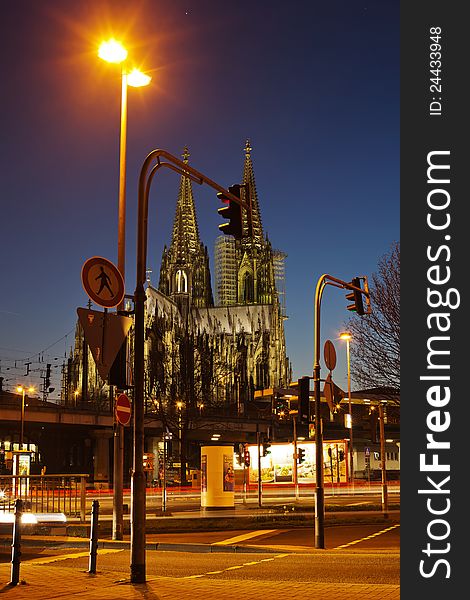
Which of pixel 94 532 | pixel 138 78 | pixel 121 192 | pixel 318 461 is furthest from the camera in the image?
pixel 121 192

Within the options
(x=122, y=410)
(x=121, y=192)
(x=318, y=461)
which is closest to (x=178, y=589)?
(x=122, y=410)

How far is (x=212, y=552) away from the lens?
16.4 meters

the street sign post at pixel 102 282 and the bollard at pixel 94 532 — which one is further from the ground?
the street sign post at pixel 102 282

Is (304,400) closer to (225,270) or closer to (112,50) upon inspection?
(112,50)

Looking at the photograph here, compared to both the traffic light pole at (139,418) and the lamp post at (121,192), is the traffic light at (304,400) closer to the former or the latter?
the lamp post at (121,192)

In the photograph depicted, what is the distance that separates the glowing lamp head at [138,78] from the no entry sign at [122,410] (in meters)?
6.24

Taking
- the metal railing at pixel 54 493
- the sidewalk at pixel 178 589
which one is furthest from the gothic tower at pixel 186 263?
the sidewalk at pixel 178 589

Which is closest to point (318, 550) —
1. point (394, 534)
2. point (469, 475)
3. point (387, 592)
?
point (394, 534)

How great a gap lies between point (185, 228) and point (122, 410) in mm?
154213

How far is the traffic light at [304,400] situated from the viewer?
18.4m

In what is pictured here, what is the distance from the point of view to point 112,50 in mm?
15906

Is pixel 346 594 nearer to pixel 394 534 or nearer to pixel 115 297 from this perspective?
pixel 115 297

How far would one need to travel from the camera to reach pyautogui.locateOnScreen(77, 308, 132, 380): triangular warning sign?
12.3m

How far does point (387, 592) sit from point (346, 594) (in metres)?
0.49
